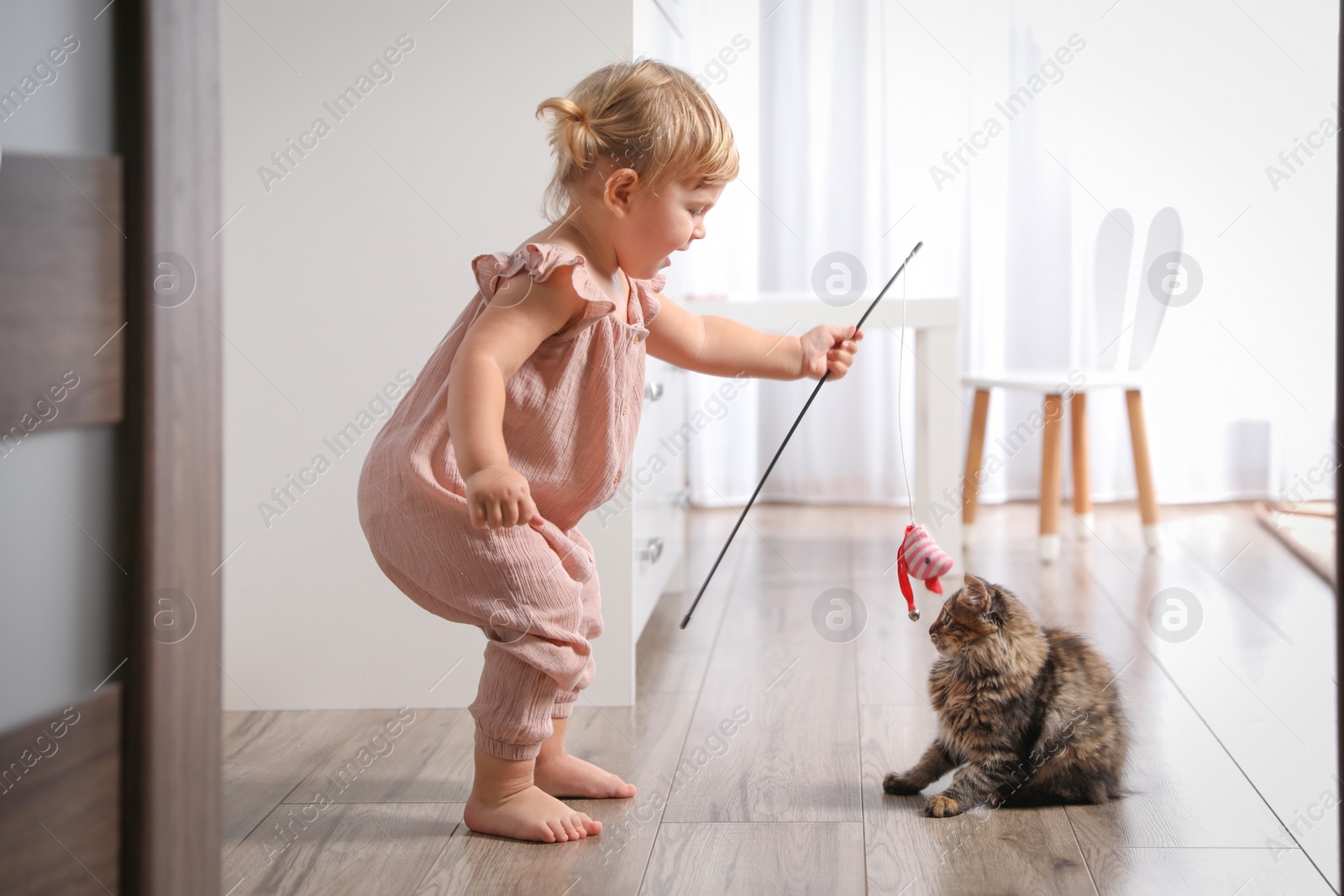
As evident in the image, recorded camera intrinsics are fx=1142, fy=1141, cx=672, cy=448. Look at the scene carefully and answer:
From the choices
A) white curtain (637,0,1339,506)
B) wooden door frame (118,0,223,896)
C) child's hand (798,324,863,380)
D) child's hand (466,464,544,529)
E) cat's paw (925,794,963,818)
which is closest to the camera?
wooden door frame (118,0,223,896)

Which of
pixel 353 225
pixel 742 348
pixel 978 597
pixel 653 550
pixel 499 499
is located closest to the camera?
pixel 499 499

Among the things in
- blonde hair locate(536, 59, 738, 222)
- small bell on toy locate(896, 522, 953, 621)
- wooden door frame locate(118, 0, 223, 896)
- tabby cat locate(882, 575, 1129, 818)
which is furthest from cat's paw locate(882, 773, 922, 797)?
wooden door frame locate(118, 0, 223, 896)

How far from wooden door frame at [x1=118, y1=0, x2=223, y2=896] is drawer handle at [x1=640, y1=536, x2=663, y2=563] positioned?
107 centimetres

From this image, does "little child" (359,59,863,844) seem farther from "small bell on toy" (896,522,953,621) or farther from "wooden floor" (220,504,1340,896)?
"small bell on toy" (896,522,953,621)

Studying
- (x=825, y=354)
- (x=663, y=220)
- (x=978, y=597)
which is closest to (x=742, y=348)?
(x=825, y=354)

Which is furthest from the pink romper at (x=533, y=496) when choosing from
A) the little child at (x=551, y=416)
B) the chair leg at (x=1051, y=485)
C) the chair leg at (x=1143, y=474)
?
the chair leg at (x=1143, y=474)

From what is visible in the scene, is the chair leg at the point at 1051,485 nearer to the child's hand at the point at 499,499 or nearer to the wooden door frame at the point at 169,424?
the child's hand at the point at 499,499

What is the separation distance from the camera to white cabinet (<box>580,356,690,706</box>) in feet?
5.10

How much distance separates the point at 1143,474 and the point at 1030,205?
0.98m

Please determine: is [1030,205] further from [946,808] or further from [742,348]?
[946,808]

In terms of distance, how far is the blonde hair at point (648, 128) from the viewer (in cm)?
108

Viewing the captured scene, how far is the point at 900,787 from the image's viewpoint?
1.22 meters

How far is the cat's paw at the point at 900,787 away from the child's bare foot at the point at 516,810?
0.31 m

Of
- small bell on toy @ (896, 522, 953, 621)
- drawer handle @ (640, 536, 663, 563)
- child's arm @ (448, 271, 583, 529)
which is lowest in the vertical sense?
drawer handle @ (640, 536, 663, 563)
